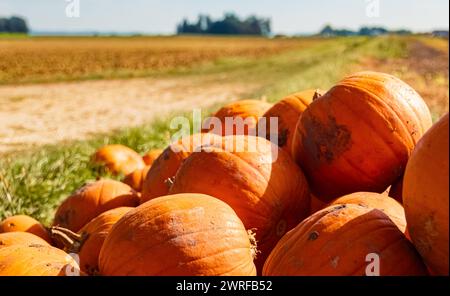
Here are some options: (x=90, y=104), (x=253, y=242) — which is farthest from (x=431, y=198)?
(x=90, y=104)

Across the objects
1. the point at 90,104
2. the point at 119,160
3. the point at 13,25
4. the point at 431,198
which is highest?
the point at 13,25

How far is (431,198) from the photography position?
4.98ft

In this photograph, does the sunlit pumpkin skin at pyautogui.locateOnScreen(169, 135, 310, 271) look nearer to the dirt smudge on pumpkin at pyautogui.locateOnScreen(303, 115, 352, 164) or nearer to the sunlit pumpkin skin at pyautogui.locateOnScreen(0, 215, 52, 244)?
the dirt smudge on pumpkin at pyautogui.locateOnScreen(303, 115, 352, 164)

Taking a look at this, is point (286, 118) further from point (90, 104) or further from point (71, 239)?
point (90, 104)

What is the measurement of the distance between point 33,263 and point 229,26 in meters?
140

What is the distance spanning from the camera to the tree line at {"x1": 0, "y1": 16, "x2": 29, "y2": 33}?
10159 centimetres

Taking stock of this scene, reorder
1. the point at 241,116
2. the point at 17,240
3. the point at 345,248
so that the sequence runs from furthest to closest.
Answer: the point at 241,116, the point at 17,240, the point at 345,248

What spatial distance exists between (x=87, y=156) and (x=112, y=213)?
12.4 feet

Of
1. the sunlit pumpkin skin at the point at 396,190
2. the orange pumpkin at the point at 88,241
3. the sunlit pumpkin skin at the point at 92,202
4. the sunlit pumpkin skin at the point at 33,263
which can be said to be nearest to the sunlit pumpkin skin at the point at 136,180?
the sunlit pumpkin skin at the point at 92,202

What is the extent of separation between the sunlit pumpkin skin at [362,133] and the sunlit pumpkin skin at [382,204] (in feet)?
0.97

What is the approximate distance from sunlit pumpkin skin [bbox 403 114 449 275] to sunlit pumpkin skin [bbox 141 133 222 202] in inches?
53.9
